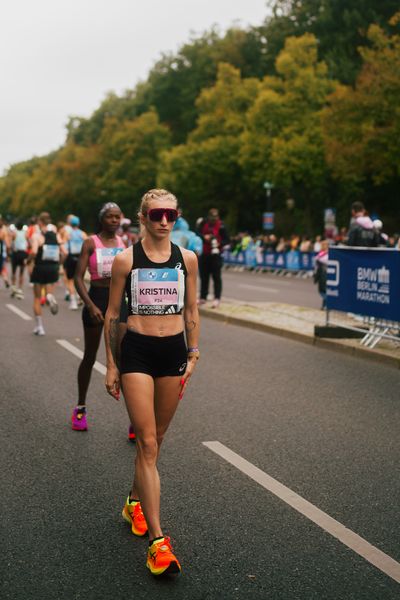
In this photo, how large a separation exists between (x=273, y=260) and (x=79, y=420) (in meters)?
31.3

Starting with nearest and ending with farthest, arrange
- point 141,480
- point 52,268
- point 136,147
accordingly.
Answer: point 141,480, point 52,268, point 136,147

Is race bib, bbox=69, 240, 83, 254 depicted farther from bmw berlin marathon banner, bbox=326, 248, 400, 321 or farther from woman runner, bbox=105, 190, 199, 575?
woman runner, bbox=105, 190, 199, 575

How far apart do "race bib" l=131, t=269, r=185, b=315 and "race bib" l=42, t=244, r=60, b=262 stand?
33.5 feet

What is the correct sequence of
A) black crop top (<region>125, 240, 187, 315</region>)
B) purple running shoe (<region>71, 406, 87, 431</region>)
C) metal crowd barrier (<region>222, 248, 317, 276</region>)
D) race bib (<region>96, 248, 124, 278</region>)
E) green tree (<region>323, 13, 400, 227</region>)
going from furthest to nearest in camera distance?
green tree (<region>323, 13, 400, 227</region>) < metal crowd barrier (<region>222, 248, 317, 276</region>) < race bib (<region>96, 248, 124, 278</region>) < purple running shoe (<region>71, 406, 87, 431</region>) < black crop top (<region>125, 240, 187, 315</region>)

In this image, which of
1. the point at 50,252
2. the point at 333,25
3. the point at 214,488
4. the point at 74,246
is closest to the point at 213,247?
the point at 74,246

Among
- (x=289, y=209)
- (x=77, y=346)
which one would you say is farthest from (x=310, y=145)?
(x=77, y=346)

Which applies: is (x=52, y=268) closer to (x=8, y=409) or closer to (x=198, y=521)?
(x=8, y=409)

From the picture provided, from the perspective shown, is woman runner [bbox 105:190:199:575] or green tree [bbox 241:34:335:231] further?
green tree [bbox 241:34:335:231]

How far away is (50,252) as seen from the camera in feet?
49.2

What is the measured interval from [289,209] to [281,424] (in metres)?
56.0

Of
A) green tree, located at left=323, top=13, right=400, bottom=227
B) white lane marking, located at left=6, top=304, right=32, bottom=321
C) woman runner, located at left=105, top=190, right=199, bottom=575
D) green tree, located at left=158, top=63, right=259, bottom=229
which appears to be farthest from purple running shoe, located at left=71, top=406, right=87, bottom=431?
green tree, located at left=158, top=63, right=259, bottom=229

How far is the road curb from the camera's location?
Result: 1131 centimetres

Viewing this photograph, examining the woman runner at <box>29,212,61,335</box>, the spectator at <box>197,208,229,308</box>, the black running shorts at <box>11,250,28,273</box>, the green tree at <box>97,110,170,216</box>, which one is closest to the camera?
the woman runner at <box>29,212,61,335</box>

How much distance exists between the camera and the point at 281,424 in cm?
750
